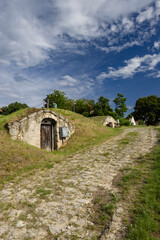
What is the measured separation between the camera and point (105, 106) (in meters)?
43.4

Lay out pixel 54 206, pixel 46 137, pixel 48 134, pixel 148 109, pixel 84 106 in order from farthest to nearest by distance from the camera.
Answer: pixel 84 106 < pixel 148 109 < pixel 48 134 < pixel 46 137 < pixel 54 206

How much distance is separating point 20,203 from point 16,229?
1.12 m

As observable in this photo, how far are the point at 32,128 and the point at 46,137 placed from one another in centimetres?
165

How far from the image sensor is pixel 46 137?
1356cm

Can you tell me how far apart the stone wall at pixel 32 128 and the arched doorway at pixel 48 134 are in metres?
0.38

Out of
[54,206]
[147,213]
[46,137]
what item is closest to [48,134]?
[46,137]

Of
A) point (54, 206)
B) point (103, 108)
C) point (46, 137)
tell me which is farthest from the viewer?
point (103, 108)

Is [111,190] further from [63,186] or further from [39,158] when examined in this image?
[39,158]

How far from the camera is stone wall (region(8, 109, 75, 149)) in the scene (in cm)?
1150

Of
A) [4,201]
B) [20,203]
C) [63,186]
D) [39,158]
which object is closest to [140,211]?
[63,186]

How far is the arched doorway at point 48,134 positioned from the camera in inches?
527

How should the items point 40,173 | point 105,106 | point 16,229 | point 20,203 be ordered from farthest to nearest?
point 105,106 < point 40,173 < point 20,203 < point 16,229

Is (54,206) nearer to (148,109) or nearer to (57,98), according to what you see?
(57,98)

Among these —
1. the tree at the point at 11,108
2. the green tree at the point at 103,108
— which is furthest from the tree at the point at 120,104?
the tree at the point at 11,108
